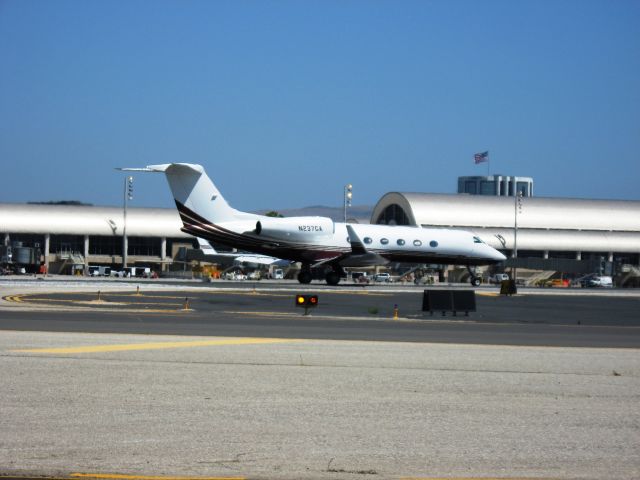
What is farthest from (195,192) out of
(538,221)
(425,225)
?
(538,221)

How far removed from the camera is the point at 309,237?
5838 cm

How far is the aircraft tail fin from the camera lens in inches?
2147

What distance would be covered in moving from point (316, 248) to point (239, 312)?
26.1 metres

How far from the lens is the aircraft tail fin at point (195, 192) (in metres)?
54.5

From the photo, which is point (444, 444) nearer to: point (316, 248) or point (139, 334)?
point (139, 334)

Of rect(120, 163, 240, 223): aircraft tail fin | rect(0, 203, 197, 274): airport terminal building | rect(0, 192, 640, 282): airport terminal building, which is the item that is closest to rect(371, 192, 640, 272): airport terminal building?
rect(0, 192, 640, 282): airport terminal building

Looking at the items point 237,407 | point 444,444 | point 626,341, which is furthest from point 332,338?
point 444,444

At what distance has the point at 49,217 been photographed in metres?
113

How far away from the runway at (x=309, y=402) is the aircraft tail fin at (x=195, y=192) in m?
28.7

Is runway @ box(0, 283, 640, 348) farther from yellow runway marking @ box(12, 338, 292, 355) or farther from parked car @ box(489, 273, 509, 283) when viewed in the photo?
parked car @ box(489, 273, 509, 283)

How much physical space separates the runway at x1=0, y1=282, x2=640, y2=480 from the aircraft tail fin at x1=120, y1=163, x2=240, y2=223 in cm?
2865

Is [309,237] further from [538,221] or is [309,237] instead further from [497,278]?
[538,221]

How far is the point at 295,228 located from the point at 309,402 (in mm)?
44487

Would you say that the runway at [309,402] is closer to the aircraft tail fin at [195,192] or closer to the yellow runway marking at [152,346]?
the yellow runway marking at [152,346]
